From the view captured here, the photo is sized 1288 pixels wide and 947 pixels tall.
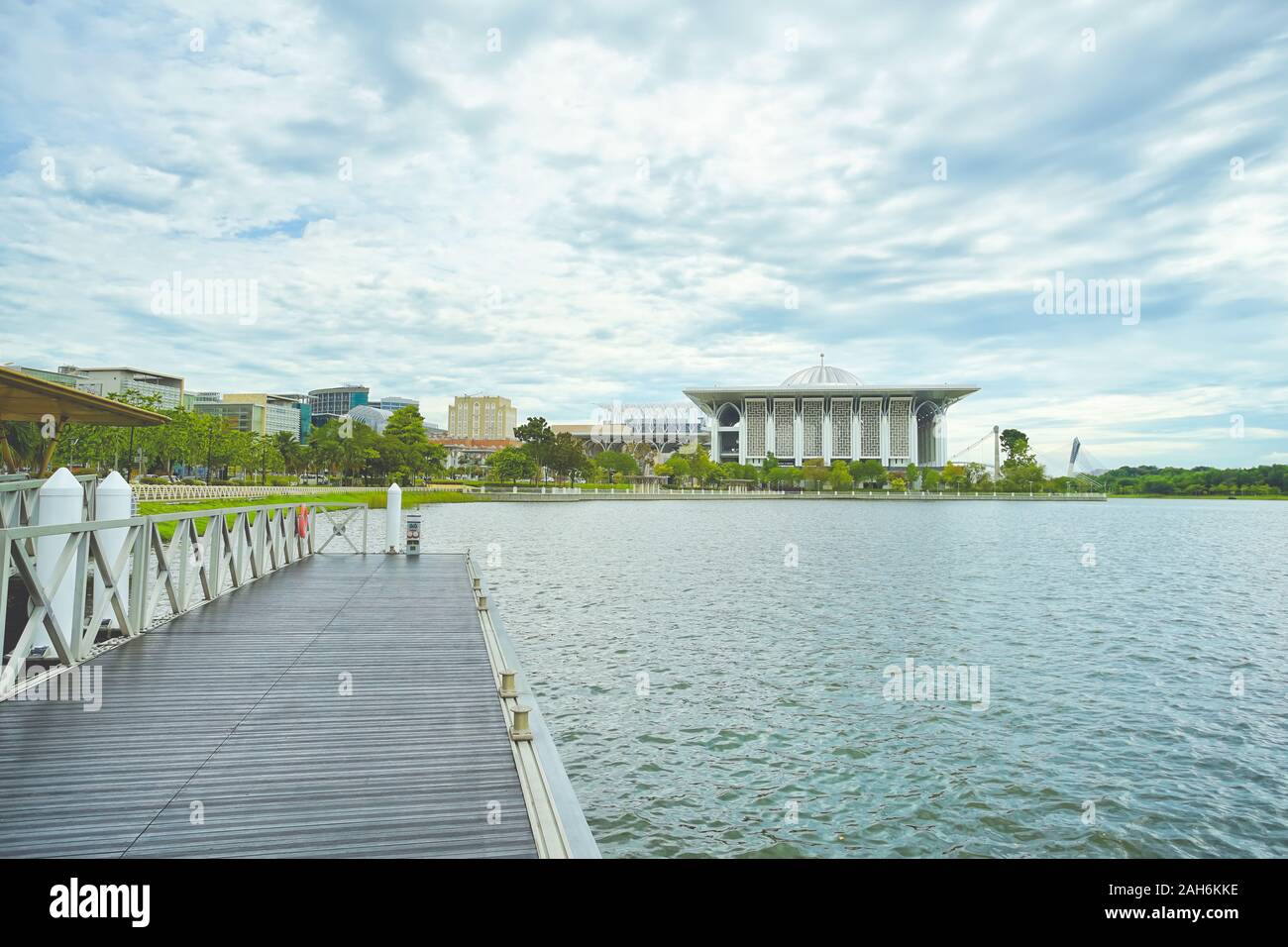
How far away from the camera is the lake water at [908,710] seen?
7500mm

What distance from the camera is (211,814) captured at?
454 centimetres

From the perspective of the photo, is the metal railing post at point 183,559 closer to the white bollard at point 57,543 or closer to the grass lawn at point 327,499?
the white bollard at point 57,543

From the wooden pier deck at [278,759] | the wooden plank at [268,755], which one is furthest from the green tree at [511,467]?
the wooden pier deck at [278,759]

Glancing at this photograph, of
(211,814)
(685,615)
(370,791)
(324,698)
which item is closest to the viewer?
(211,814)

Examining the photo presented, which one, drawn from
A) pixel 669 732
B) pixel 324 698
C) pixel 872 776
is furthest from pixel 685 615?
pixel 324 698

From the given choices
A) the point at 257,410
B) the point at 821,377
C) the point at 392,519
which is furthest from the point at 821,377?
the point at 392,519

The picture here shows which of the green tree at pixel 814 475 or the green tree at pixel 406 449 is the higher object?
the green tree at pixel 406 449

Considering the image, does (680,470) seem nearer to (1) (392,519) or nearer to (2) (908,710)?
(1) (392,519)

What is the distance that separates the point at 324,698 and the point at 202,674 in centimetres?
153

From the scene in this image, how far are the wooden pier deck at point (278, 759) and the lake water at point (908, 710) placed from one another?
6.51 feet

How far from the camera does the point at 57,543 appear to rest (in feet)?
25.9

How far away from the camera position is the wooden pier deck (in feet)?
14.1

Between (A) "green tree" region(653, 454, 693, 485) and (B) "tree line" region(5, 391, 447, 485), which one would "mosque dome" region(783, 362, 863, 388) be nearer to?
(A) "green tree" region(653, 454, 693, 485)
